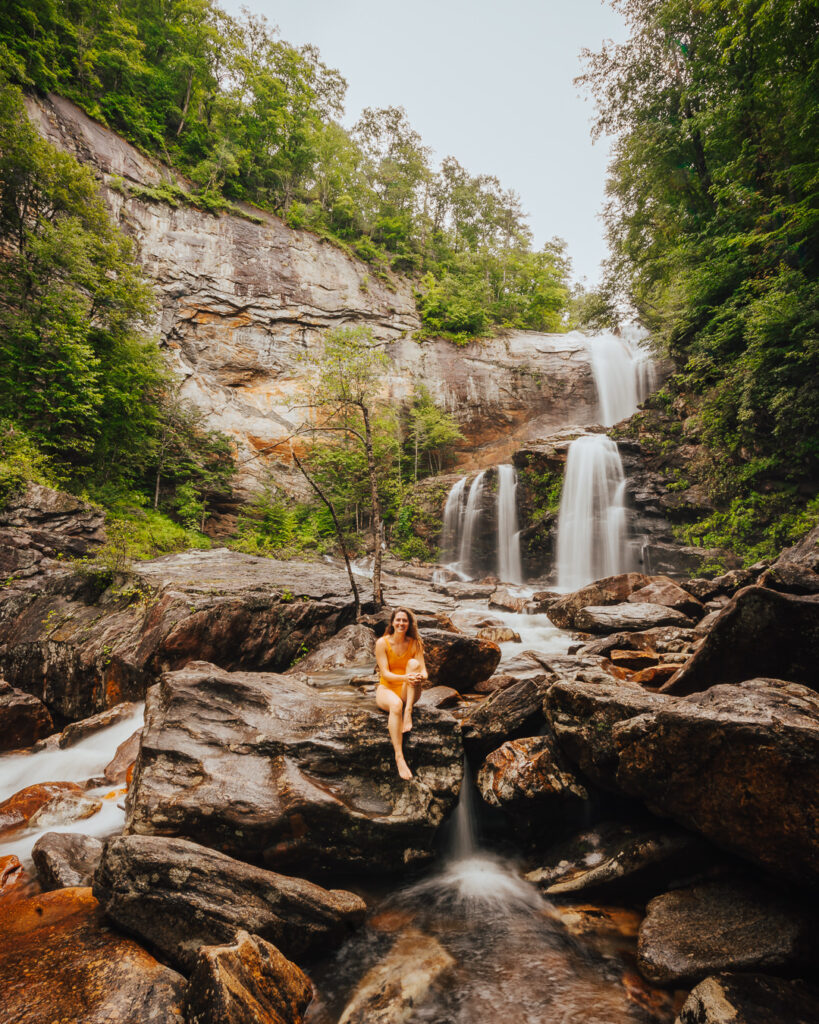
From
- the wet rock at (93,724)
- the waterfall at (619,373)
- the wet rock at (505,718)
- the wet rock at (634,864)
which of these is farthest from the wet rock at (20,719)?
the waterfall at (619,373)

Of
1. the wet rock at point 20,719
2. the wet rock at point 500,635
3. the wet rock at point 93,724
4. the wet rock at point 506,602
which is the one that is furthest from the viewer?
the wet rock at point 506,602

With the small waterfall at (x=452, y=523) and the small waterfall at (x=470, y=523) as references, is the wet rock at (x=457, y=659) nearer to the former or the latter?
the small waterfall at (x=470, y=523)

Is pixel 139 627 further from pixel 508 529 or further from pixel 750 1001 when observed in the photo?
pixel 508 529

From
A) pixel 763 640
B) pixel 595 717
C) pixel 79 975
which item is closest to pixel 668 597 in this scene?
pixel 763 640

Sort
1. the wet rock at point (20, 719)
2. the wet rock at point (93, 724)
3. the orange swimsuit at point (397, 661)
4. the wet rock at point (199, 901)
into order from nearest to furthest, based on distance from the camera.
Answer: the wet rock at point (199, 901), the orange swimsuit at point (397, 661), the wet rock at point (93, 724), the wet rock at point (20, 719)

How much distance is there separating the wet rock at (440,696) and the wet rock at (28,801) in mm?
4283

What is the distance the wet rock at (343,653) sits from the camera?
7.45 meters

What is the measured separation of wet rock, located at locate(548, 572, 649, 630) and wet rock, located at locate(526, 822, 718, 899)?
6.80 metres

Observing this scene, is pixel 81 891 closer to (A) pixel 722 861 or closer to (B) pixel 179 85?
(A) pixel 722 861

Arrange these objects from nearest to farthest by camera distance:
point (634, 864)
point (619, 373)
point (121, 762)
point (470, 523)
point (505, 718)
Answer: point (634, 864), point (505, 718), point (121, 762), point (470, 523), point (619, 373)

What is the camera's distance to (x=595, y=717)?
412cm

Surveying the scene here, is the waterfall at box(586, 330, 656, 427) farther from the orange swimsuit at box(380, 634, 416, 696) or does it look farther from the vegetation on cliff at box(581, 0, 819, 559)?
the orange swimsuit at box(380, 634, 416, 696)

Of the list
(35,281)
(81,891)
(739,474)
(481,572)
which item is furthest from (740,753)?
(35,281)

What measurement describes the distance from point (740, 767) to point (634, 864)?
1353 mm
